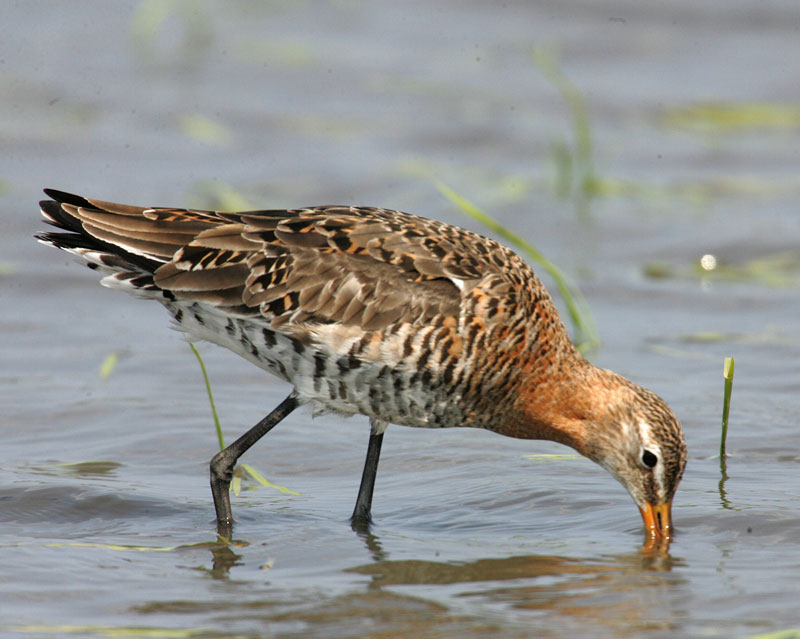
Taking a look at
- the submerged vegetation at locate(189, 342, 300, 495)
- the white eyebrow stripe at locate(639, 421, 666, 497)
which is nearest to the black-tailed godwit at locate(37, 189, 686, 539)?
the white eyebrow stripe at locate(639, 421, 666, 497)

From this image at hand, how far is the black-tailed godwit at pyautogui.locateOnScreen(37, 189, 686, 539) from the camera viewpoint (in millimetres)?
7078

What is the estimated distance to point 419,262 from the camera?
7234 mm

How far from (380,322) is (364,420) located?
2.22 m

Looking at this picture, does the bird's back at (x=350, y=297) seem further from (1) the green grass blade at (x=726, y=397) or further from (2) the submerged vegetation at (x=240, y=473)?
(1) the green grass blade at (x=726, y=397)

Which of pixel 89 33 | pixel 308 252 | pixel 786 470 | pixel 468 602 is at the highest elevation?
pixel 89 33

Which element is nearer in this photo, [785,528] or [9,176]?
[785,528]

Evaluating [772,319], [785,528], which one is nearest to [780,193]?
[772,319]

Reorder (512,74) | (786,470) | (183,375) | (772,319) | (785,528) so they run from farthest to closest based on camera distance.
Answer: (512,74) → (772,319) → (183,375) → (786,470) → (785,528)

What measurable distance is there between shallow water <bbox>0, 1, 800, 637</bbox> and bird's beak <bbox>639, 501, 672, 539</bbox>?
0.08 metres

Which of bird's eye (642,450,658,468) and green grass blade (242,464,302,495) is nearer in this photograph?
bird's eye (642,450,658,468)

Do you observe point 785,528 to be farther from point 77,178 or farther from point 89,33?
point 89,33

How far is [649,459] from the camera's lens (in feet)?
23.1

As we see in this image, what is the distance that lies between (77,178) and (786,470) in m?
7.68

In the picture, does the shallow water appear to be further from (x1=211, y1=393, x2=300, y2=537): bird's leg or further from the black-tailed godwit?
the black-tailed godwit
